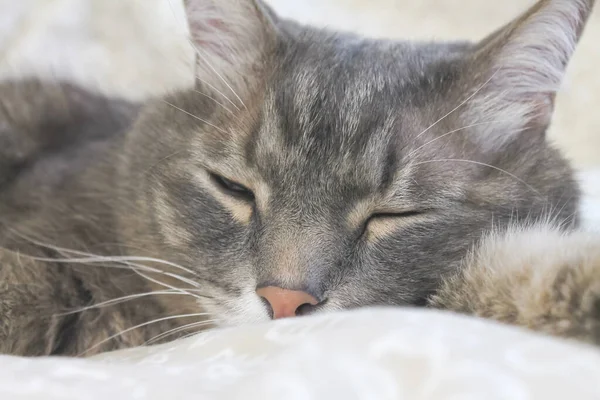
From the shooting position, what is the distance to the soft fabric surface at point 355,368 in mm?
529

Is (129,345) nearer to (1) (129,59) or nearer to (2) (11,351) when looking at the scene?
(2) (11,351)

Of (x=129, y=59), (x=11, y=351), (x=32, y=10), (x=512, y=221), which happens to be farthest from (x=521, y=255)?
(x=32, y=10)

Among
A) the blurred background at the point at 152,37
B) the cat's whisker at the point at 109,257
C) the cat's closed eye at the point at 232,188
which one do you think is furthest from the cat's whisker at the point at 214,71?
the blurred background at the point at 152,37

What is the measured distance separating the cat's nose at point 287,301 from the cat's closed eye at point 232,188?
0.64 feet

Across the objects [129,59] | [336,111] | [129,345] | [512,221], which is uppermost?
[336,111]

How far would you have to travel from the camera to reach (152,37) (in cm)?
205

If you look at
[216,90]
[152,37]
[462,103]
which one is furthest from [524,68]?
[152,37]

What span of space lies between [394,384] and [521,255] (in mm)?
341

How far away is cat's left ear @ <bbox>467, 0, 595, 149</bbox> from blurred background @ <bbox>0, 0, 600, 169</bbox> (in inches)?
35.4

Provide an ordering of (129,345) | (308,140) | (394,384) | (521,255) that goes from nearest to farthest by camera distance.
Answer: (394,384), (521,255), (308,140), (129,345)

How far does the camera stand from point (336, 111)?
0.96m

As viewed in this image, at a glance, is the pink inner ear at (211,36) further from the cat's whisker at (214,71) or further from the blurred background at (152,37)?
the blurred background at (152,37)

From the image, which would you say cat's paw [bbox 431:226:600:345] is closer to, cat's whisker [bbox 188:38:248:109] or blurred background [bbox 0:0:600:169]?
cat's whisker [bbox 188:38:248:109]

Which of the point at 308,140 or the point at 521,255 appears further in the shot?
the point at 308,140
